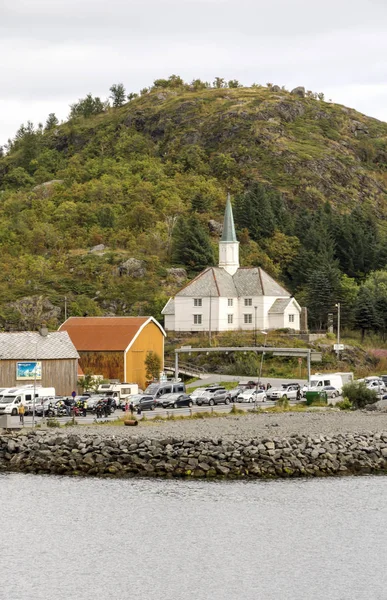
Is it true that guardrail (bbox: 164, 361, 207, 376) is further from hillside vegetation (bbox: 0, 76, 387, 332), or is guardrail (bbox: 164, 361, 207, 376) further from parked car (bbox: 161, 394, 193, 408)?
parked car (bbox: 161, 394, 193, 408)

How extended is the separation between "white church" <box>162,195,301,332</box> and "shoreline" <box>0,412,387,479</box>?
4894cm

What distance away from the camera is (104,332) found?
9144 centimetres

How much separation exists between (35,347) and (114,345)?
10078 mm

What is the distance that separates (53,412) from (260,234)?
7312cm

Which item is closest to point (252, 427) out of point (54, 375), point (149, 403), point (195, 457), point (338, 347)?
point (195, 457)

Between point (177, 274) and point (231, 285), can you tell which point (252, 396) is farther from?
point (177, 274)

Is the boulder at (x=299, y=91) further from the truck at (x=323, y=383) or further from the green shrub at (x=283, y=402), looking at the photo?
the green shrub at (x=283, y=402)

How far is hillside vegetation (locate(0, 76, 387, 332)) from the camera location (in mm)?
119125

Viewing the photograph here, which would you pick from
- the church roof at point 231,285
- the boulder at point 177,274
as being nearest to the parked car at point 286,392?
the church roof at point 231,285

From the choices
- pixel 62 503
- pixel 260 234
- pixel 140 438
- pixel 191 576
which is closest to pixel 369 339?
pixel 260 234

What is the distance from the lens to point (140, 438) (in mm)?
56844

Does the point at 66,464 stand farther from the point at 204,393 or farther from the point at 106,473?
the point at 204,393

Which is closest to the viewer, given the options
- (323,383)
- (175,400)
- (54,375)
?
(175,400)

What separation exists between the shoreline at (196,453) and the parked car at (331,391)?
19.8 meters
